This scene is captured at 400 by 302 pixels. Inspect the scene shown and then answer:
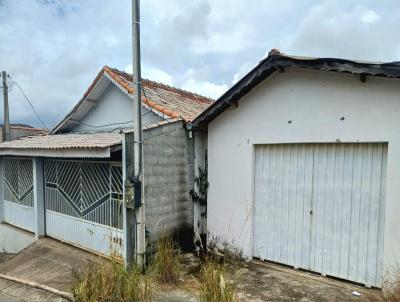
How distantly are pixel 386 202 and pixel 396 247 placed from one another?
0.84 m

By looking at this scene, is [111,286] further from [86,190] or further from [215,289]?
[86,190]

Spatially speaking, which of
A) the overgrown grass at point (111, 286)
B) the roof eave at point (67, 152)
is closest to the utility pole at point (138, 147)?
the roof eave at point (67, 152)

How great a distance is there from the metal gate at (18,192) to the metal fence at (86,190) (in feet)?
4.46

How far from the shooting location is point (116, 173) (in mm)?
8367

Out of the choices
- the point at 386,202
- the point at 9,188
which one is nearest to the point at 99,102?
the point at 9,188

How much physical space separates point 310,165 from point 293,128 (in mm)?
930

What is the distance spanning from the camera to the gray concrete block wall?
7.73 meters

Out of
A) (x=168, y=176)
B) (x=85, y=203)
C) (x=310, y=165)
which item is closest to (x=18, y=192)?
(x=85, y=203)

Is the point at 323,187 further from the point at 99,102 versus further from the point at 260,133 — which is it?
the point at 99,102

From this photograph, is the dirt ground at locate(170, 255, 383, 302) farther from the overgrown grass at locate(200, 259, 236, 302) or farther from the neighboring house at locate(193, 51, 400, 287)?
the overgrown grass at locate(200, 259, 236, 302)

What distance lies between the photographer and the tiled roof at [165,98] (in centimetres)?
911

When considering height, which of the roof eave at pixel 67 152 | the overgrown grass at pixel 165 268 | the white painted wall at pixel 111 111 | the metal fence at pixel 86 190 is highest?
the white painted wall at pixel 111 111

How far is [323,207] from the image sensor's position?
6.82 meters

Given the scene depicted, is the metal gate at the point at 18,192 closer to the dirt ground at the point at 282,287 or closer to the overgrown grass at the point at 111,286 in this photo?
the overgrown grass at the point at 111,286
